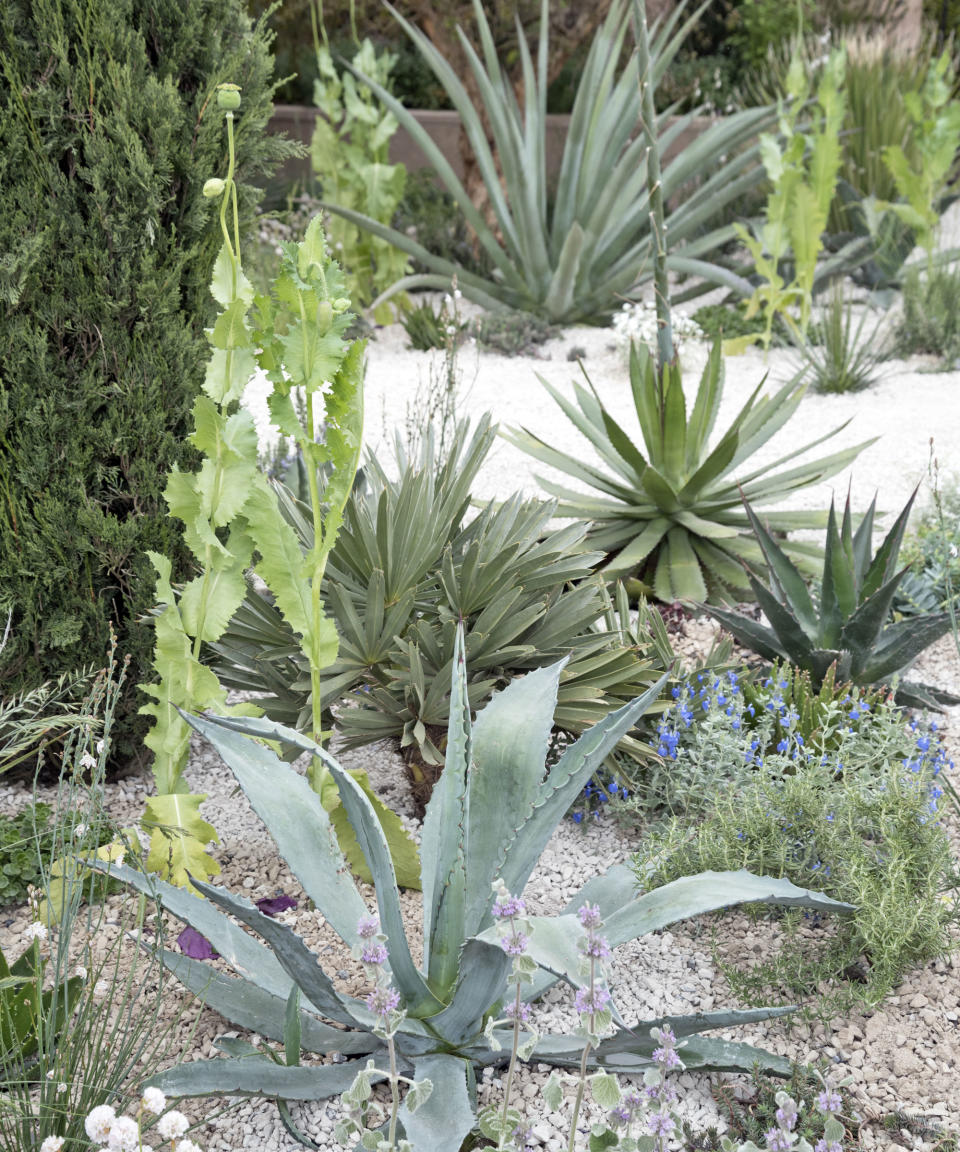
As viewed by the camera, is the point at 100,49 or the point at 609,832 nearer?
the point at 100,49

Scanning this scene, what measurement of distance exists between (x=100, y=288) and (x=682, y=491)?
2.13 meters

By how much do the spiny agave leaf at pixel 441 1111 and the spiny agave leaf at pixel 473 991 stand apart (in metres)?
0.05

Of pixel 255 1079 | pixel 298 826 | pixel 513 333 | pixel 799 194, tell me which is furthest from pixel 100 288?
pixel 799 194

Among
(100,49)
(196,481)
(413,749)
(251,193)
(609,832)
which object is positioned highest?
(100,49)

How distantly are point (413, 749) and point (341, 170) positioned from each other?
21.4 feet

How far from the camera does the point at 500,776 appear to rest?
2.12 metres

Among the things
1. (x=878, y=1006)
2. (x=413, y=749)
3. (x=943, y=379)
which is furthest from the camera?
(x=943, y=379)

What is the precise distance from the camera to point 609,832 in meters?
2.82

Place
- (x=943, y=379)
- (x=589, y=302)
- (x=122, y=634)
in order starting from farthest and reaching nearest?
1. (x=589, y=302)
2. (x=943, y=379)
3. (x=122, y=634)

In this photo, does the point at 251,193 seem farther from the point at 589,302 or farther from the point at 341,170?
the point at 341,170

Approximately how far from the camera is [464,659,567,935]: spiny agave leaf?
6.79 ft

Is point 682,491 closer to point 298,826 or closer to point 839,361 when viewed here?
point 298,826

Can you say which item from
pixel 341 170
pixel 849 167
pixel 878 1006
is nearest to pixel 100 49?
pixel 878 1006

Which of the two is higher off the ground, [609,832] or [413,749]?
[413,749]
